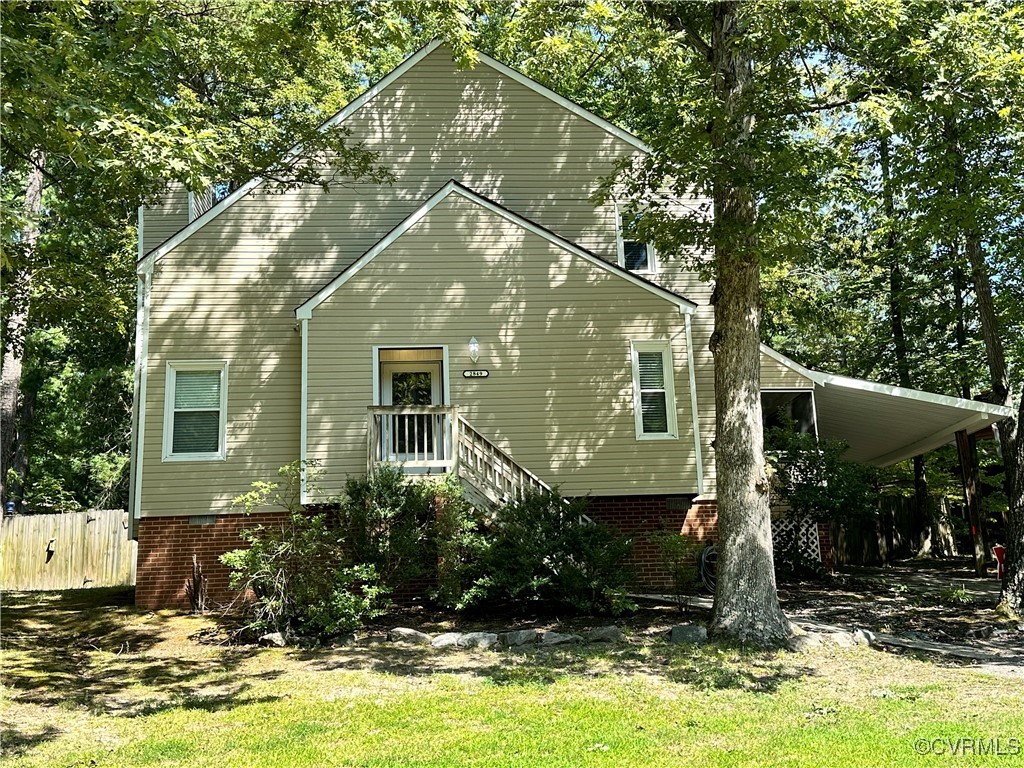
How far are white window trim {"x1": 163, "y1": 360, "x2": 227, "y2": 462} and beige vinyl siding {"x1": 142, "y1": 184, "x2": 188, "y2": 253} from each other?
3.40 meters

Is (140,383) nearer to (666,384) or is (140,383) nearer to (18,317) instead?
(18,317)

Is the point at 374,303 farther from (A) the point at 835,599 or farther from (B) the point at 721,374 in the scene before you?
(A) the point at 835,599

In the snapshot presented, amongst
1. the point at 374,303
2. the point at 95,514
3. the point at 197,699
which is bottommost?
the point at 197,699

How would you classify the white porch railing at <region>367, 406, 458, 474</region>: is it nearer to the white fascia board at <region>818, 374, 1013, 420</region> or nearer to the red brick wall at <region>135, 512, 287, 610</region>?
the red brick wall at <region>135, 512, 287, 610</region>

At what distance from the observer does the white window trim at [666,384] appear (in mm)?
13859

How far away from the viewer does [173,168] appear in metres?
8.53

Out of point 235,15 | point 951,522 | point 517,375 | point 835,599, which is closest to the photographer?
point 835,599

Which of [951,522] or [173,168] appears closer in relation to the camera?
[173,168]

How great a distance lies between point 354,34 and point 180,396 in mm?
6327

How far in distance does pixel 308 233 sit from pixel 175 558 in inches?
232

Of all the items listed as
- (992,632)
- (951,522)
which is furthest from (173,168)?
(951,522)

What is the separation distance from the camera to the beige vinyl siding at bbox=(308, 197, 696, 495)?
13336 millimetres

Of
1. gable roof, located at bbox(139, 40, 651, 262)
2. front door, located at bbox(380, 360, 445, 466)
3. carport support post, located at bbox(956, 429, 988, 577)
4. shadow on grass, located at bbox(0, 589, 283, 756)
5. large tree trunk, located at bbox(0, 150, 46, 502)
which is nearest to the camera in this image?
shadow on grass, located at bbox(0, 589, 283, 756)

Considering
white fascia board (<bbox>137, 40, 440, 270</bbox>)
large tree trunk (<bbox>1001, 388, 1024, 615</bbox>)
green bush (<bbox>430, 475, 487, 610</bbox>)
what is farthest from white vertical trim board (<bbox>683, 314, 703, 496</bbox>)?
white fascia board (<bbox>137, 40, 440, 270</bbox>)
